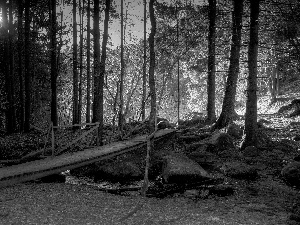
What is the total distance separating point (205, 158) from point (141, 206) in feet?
17.2

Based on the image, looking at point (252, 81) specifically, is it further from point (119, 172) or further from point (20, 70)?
point (20, 70)

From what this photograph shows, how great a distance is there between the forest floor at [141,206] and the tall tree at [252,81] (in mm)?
3824

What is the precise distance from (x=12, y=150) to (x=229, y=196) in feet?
29.6

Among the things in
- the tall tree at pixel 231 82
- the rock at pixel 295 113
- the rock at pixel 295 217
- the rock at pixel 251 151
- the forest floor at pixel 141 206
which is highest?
the tall tree at pixel 231 82

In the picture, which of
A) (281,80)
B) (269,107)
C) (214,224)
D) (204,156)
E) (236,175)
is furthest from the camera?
(281,80)

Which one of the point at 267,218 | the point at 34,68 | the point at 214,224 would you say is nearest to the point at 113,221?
the point at 214,224

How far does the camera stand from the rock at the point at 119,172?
29.5 feet

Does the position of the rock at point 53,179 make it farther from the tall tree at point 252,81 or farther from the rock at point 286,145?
the rock at point 286,145

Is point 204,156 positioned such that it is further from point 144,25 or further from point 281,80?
point 281,80

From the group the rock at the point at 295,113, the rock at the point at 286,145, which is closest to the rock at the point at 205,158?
the rock at the point at 286,145

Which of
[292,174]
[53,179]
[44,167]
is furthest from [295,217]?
[53,179]

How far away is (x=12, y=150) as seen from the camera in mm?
11664

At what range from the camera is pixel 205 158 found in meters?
10.9

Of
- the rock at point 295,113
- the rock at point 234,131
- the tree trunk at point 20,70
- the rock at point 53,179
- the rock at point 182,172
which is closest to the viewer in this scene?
the rock at point 182,172
